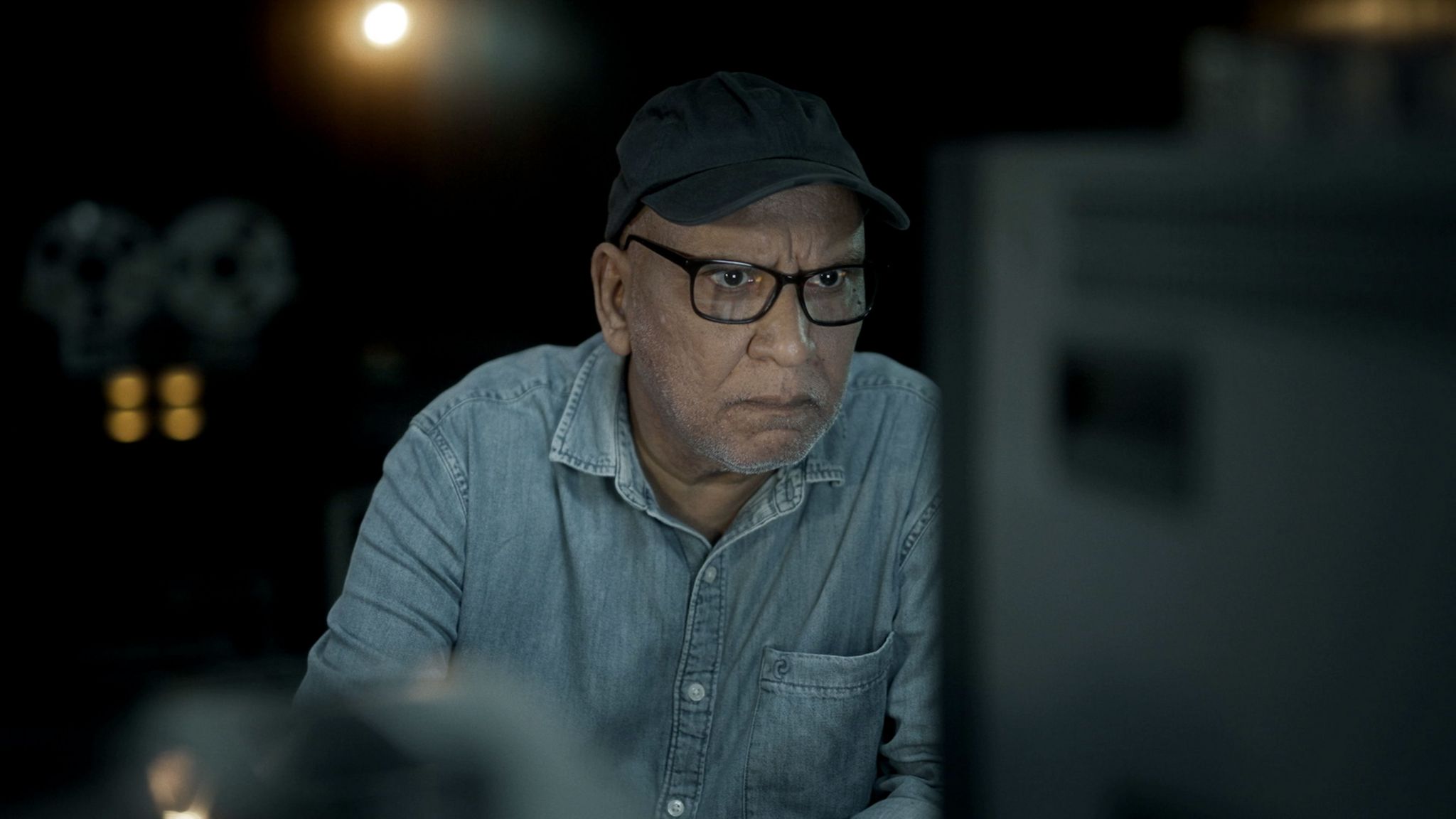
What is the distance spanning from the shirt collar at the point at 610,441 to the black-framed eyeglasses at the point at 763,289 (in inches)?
8.9

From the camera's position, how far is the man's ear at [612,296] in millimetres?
1483

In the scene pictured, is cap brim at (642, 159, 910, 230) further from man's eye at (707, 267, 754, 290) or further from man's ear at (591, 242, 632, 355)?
man's ear at (591, 242, 632, 355)

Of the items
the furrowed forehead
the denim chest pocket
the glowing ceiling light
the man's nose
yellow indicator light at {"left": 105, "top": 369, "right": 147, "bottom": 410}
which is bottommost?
the denim chest pocket

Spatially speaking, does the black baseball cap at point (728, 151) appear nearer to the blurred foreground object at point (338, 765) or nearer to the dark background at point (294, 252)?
the blurred foreground object at point (338, 765)

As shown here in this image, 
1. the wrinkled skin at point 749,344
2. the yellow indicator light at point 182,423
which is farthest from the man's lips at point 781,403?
the yellow indicator light at point 182,423

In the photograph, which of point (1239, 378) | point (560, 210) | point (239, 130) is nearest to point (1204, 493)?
point (1239, 378)

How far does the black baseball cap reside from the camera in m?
1.27

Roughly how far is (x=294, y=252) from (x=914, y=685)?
280cm

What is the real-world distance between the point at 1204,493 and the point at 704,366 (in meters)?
0.92

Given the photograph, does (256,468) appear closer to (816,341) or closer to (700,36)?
(700,36)

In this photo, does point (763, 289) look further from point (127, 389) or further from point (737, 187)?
point (127, 389)

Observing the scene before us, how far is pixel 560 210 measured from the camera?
3012 mm

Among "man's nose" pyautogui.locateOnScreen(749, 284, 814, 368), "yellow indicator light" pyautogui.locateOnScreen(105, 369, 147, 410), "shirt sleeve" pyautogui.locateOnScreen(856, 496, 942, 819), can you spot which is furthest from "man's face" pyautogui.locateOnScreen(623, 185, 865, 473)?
"yellow indicator light" pyautogui.locateOnScreen(105, 369, 147, 410)

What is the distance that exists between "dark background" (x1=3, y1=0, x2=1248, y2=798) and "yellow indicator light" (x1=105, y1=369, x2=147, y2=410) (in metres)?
0.04
